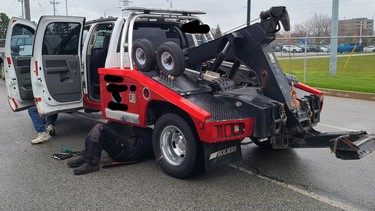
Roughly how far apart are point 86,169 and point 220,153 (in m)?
1.84

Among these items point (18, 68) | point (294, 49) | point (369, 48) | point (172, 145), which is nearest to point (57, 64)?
point (18, 68)

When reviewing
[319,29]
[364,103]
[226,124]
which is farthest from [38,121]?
[319,29]

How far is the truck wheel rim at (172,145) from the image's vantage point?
496 cm

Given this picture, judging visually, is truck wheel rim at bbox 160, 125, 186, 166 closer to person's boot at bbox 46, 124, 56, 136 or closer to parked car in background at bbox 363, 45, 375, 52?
person's boot at bbox 46, 124, 56, 136

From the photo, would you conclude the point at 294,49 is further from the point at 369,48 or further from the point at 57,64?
the point at 57,64

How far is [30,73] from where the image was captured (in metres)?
7.05

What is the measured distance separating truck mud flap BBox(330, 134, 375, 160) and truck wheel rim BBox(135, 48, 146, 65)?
8.82 ft

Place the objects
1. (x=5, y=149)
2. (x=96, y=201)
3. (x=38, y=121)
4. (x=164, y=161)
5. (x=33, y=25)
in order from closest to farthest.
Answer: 1. (x=96, y=201)
2. (x=164, y=161)
3. (x=5, y=149)
4. (x=38, y=121)
5. (x=33, y=25)

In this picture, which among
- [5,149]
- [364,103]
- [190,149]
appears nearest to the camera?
[190,149]

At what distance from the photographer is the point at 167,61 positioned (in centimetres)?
512

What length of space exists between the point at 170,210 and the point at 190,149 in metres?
0.86

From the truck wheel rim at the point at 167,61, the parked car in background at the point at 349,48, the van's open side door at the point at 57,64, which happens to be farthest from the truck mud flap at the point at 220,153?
the parked car in background at the point at 349,48

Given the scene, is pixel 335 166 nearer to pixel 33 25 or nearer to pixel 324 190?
pixel 324 190

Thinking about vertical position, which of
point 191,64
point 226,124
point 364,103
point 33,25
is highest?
point 33,25
